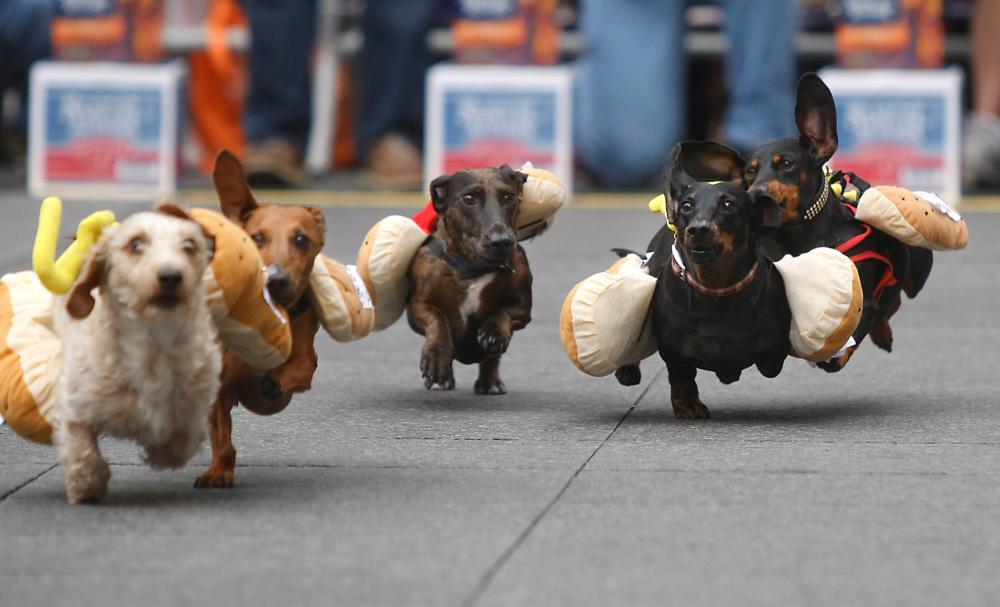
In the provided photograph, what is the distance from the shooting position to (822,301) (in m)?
5.38

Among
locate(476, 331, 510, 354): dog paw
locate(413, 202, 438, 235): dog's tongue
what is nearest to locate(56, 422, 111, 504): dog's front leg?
locate(476, 331, 510, 354): dog paw

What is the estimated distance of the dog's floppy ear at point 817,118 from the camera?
5754 mm

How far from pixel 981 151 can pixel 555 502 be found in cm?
841

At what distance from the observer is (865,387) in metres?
6.38

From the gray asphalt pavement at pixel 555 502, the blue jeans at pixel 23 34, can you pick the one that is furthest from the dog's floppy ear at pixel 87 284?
the blue jeans at pixel 23 34

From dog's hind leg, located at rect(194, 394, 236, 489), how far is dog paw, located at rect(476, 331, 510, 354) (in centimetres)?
132

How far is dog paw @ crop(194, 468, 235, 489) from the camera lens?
475 cm

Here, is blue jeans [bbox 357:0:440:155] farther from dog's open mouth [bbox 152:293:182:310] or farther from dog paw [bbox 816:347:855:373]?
dog's open mouth [bbox 152:293:182:310]

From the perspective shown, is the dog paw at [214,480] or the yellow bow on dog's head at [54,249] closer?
the yellow bow on dog's head at [54,249]

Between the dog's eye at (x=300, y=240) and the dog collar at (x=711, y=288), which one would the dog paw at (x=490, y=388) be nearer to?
the dog collar at (x=711, y=288)

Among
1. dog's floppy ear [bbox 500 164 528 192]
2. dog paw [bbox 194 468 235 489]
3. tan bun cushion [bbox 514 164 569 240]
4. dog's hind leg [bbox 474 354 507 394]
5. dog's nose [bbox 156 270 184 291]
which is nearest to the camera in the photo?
dog's nose [bbox 156 270 184 291]

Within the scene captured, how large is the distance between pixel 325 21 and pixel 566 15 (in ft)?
5.58

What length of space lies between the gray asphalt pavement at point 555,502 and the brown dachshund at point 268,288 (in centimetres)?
15

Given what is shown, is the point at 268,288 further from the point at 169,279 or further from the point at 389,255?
the point at 389,255
